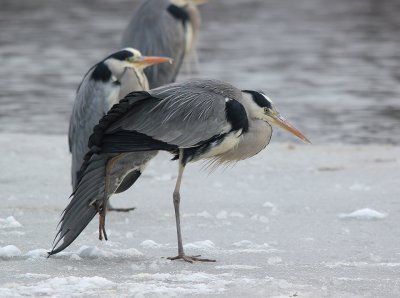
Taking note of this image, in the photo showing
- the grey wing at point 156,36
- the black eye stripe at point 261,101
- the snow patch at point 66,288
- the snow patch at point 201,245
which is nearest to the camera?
the snow patch at point 66,288

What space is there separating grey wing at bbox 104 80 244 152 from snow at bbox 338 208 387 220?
1577 mm

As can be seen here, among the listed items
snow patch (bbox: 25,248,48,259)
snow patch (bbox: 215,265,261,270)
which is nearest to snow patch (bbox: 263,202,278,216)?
snow patch (bbox: 215,265,261,270)

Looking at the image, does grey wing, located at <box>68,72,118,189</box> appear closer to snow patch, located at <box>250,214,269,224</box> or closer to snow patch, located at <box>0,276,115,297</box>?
snow patch, located at <box>250,214,269,224</box>

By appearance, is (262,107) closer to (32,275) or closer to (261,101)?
(261,101)

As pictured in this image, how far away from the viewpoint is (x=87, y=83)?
7.55m

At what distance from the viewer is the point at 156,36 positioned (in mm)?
9750

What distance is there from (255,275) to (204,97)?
116cm

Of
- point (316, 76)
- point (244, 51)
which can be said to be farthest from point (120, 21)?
point (316, 76)

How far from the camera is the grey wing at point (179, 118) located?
614 cm

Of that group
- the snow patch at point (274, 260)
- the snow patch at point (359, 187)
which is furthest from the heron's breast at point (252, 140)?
the snow patch at point (359, 187)

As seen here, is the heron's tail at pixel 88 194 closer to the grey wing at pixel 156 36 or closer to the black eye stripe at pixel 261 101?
the black eye stripe at pixel 261 101

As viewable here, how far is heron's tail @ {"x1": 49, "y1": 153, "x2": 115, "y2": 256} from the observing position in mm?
6172

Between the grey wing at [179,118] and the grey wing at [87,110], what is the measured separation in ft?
3.99

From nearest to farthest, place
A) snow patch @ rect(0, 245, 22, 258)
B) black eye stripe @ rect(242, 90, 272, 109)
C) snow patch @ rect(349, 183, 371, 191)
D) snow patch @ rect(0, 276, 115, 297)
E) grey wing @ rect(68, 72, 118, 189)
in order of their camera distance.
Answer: snow patch @ rect(0, 276, 115, 297) < snow patch @ rect(0, 245, 22, 258) < black eye stripe @ rect(242, 90, 272, 109) < grey wing @ rect(68, 72, 118, 189) < snow patch @ rect(349, 183, 371, 191)
